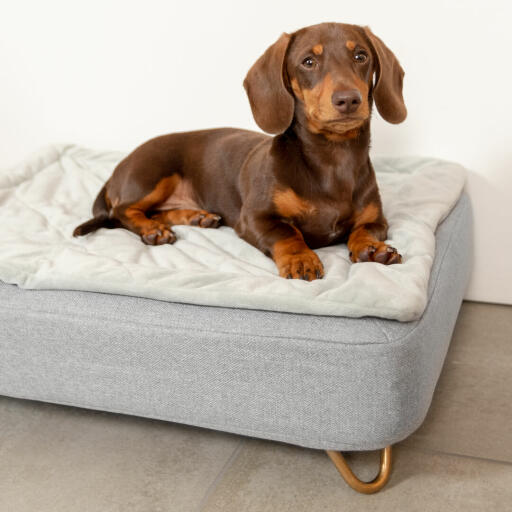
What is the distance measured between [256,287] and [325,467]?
517mm

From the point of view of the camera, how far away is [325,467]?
6.46ft

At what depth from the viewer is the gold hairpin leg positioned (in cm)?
186

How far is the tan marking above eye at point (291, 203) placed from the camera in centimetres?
236

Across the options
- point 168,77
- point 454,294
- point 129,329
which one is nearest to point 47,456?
point 129,329

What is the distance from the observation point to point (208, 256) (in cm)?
240

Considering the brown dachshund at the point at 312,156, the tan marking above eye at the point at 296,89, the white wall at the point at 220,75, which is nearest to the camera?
the brown dachshund at the point at 312,156

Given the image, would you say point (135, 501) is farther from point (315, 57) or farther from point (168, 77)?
point (168, 77)

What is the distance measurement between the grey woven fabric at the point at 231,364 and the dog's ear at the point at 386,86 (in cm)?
52

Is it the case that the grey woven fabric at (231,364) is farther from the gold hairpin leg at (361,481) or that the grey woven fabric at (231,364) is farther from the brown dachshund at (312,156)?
the brown dachshund at (312,156)

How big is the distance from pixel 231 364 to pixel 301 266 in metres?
0.39

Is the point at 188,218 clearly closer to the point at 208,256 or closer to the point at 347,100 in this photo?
the point at 208,256

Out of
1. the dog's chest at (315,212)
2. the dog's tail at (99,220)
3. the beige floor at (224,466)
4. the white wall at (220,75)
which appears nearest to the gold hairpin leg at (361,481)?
the beige floor at (224,466)

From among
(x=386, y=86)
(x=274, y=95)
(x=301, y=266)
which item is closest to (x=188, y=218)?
(x=274, y=95)

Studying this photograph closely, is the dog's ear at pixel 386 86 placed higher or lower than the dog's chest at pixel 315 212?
higher
